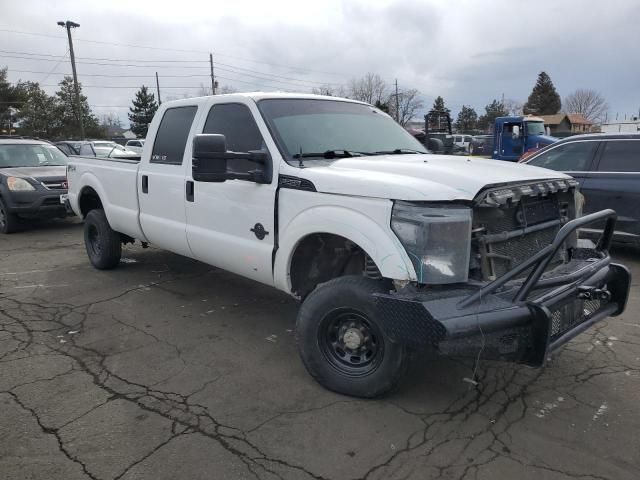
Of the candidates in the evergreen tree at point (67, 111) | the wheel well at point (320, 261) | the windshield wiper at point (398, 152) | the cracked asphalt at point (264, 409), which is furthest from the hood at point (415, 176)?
the evergreen tree at point (67, 111)

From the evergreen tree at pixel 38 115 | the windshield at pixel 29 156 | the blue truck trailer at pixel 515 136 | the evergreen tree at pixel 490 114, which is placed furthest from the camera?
the evergreen tree at pixel 490 114

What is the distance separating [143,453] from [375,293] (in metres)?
1.55

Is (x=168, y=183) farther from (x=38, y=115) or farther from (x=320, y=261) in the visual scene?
(x=38, y=115)

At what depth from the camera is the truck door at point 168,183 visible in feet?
16.0

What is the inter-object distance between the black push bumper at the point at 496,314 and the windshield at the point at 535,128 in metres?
19.8

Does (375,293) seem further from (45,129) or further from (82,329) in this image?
(45,129)

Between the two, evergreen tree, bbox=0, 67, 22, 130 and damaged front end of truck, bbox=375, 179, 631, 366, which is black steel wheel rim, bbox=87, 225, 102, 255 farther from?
evergreen tree, bbox=0, 67, 22, 130

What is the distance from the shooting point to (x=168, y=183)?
4973mm

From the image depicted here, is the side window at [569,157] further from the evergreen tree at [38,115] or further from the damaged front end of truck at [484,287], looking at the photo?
the evergreen tree at [38,115]

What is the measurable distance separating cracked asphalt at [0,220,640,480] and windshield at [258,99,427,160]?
65.2 inches

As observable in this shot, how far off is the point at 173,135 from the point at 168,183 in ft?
1.63

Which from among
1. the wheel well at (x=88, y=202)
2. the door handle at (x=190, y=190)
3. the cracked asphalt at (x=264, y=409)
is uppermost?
the door handle at (x=190, y=190)

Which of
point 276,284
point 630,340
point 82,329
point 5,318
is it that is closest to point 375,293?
point 276,284

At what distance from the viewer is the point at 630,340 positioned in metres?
4.39
